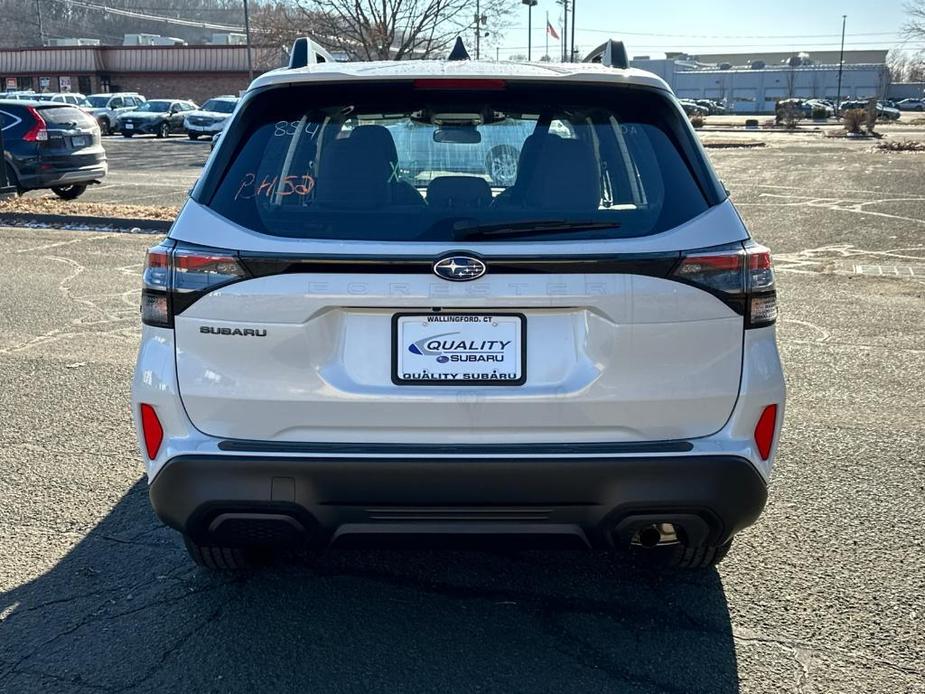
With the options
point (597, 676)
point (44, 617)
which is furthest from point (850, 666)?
point (44, 617)

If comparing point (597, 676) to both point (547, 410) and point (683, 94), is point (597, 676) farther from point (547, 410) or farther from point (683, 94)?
point (683, 94)

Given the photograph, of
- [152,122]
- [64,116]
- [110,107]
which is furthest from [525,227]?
[110,107]

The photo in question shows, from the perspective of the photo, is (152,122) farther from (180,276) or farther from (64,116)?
(180,276)

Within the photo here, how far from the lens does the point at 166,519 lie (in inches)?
115

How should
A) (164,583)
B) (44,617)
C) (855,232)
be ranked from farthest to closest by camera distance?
(855,232), (164,583), (44,617)

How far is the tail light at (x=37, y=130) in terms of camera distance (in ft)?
48.2

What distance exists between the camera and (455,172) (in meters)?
3.24

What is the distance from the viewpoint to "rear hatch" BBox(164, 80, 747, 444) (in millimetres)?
2699

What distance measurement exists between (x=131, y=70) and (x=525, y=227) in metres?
63.3

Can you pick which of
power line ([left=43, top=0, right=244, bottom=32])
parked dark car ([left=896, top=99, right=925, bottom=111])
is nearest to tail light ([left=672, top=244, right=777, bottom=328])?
parked dark car ([left=896, top=99, right=925, bottom=111])

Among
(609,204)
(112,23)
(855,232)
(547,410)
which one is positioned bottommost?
(855,232)

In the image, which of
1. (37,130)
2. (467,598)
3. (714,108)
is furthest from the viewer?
(714,108)

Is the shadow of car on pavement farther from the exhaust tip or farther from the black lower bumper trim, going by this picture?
the black lower bumper trim

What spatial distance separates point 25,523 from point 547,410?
94.6 inches
